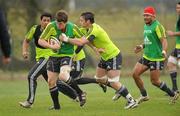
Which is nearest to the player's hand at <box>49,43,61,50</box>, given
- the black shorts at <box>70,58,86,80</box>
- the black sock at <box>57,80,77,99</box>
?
the black sock at <box>57,80,77,99</box>

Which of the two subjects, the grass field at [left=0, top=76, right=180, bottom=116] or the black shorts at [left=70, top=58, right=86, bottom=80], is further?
the black shorts at [left=70, top=58, right=86, bottom=80]

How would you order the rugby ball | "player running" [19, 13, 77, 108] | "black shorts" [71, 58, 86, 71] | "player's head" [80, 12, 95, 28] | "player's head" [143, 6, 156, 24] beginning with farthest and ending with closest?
1. "black shorts" [71, 58, 86, 71]
2. "player's head" [143, 6, 156, 24]
3. "player running" [19, 13, 77, 108]
4. "player's head" [80, 12, 95, 28]
5. the rugby ball

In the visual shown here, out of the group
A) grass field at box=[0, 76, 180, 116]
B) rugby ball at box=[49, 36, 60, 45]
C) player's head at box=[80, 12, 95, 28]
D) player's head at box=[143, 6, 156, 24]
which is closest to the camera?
grass field at box=[0, 76, 180, 116]

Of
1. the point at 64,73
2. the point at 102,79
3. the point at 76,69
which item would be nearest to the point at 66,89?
the point at 64,73

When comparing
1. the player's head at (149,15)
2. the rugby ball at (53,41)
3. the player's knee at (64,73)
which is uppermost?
the player's head at (149,15)

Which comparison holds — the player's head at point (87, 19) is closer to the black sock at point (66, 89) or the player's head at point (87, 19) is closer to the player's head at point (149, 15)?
the black sock at point (66, 89)

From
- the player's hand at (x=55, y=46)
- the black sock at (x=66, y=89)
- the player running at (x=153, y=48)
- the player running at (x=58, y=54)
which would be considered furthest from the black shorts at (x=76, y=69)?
the player's hand at (x=55, y=46)

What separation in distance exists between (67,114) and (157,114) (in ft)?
5.96

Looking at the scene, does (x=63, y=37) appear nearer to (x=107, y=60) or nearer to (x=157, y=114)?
(x=107, y=60)

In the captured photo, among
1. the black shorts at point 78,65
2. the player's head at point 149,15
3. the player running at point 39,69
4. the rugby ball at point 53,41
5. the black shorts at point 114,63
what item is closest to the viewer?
the rugby ball at point 53,41

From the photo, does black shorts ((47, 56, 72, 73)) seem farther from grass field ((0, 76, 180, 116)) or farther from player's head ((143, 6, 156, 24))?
player's head ((143, 6, 156, 24))

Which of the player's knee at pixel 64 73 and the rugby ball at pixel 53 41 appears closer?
the rugby ball at pixel 53 41

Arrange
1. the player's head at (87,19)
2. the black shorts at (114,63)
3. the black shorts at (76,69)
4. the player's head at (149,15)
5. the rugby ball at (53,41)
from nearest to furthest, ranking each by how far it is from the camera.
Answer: the rugby ball at (53,41), the player's head at (87,19), the black shorts at (114,63), the player's head at (149,15), the black shorts at (76,69)

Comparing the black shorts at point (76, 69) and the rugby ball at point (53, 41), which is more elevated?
the rugby ball at point (53, 41)
